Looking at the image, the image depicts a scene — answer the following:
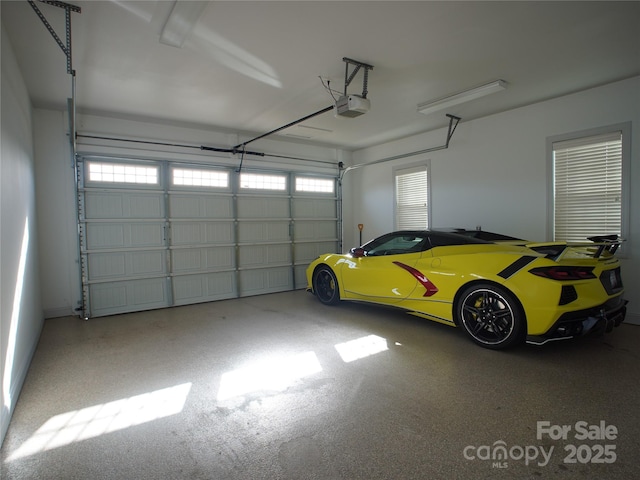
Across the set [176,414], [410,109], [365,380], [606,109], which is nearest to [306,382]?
[365,380]

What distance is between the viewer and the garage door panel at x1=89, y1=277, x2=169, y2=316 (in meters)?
5.33

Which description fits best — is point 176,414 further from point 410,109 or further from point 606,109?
point 606,109

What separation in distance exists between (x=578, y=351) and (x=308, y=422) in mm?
2897

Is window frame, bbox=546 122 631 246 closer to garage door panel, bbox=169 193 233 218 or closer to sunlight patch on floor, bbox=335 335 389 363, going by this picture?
sunlight patch on floor, bbox=335 335 389 363

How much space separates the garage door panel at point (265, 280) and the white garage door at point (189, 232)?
20mm

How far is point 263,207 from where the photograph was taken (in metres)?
6.93

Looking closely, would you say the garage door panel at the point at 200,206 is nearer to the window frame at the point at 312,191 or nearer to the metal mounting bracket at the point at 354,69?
the window frame at the point at 312,191

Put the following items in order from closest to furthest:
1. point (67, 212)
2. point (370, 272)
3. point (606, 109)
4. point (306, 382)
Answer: point (306, 382), point (606, 109), point (370, 272), point (67, 212)

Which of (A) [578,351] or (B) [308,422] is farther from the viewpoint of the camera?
(A) [578,351]

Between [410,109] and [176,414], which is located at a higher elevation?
[410,109]

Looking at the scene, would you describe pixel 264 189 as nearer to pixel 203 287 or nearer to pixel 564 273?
pixel 203 287

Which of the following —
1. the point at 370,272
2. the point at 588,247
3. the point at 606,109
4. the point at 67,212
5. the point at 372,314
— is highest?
the point at 606,109

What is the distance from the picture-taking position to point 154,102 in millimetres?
4883

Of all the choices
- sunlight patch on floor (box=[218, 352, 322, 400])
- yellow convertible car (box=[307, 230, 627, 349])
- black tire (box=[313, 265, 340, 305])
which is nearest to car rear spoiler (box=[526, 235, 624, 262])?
yellow convertible car (box=[307, 230, 627, 349])
